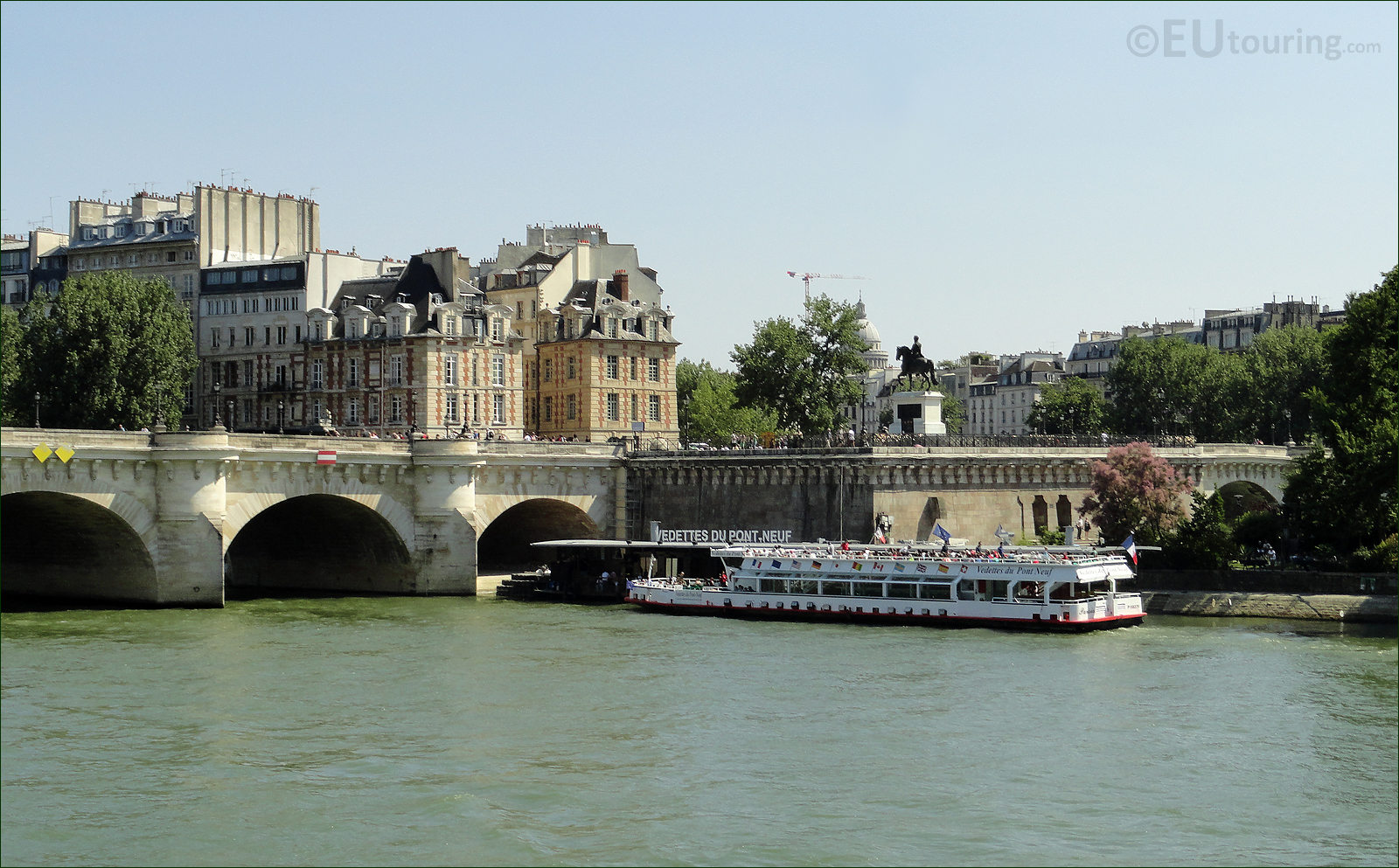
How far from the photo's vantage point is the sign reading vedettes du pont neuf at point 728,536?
206 feet

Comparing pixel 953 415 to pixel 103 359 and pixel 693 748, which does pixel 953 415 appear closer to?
pixel 103 359

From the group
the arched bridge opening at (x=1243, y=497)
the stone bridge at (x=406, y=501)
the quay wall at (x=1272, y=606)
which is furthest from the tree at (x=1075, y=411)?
the quay wall at (x=1272, y=606)

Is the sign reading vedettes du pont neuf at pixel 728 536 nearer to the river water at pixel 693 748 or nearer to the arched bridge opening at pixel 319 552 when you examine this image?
the arched bridge opening at pixel 319 552

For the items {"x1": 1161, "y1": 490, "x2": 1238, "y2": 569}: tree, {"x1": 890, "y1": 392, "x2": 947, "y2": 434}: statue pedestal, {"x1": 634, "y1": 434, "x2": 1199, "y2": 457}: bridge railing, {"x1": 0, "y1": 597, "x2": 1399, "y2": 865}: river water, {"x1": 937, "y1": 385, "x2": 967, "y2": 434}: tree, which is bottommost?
{"x1": 0, "y1": 597, "x2": 1399, "y2": 865}: river water

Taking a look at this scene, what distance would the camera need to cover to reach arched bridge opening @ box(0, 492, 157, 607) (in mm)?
53094

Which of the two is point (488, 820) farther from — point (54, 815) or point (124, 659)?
point (124, 659)

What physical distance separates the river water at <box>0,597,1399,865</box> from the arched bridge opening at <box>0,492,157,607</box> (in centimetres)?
520

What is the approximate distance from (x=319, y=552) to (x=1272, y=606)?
32819 millimetres

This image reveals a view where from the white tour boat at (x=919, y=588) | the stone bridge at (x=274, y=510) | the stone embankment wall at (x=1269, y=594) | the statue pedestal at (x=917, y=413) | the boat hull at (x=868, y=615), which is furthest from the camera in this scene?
the statue pedestal at (x=917, y=413)

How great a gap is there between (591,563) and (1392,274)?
29219mm

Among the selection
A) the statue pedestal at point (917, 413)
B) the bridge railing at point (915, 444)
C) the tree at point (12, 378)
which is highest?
the tree at point (12, 378)

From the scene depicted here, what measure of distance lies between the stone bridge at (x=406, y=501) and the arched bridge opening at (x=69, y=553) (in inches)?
3.0

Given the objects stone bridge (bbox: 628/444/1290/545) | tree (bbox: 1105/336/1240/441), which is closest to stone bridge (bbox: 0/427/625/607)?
stone bridge (bbox: 628/444/1290/545)

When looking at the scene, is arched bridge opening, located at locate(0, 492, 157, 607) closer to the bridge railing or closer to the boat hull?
the boat hull
